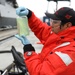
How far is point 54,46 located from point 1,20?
336 inches

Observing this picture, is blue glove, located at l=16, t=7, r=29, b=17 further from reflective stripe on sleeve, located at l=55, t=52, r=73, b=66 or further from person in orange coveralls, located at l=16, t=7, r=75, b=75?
reflective stripe on sleeve, located at l=55, t=52, r=73, b=66

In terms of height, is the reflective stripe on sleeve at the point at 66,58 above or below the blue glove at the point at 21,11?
below

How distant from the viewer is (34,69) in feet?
6.05

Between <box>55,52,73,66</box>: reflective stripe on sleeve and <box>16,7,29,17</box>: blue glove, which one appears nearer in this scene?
<box>55,52,73,66</box>: reflective stripe on sleeve

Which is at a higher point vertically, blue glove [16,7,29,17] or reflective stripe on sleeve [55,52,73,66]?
blue glove [16,7,29,17]

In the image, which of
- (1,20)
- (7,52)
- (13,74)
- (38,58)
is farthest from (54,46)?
(1,20)

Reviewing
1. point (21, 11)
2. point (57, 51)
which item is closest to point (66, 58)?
point (57, 51)

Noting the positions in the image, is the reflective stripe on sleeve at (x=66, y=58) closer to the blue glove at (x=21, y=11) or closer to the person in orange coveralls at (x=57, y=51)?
the person in orange coveralls at (x=57, y=51)

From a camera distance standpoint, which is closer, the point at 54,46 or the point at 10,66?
the point at 54,46

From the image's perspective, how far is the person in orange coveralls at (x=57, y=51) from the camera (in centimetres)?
175

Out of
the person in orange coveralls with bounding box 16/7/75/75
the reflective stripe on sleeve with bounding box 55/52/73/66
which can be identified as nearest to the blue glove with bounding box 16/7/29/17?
the person in orange coveralls with bounding box 16/7/75/75

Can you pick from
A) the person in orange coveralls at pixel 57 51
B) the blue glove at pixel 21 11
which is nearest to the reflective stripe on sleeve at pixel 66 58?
the person in orange coveralls at pixel 57 51

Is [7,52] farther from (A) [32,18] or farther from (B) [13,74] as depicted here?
(A) [32,18]

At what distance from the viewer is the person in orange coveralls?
1.75m
